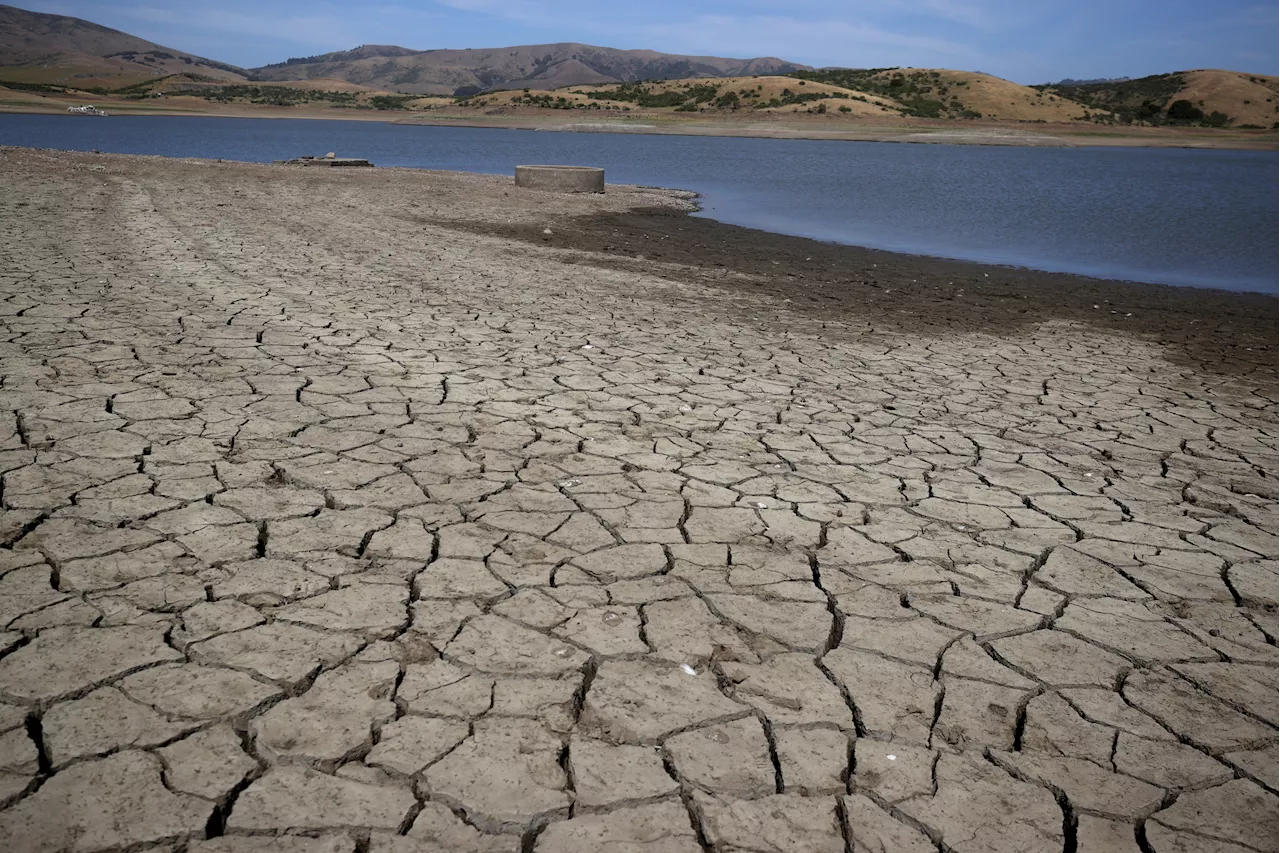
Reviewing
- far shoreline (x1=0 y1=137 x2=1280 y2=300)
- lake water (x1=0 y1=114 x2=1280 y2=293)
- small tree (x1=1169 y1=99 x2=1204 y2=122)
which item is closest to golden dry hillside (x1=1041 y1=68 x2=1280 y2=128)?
small tree (x1=1169 y1=99 x2=1204 y2=122)

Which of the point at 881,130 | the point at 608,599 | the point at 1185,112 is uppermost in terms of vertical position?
the point at 1185,112

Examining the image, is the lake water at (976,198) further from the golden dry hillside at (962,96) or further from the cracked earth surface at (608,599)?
the golden dry hillside at (962,96)

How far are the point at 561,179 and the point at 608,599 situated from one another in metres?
15.1

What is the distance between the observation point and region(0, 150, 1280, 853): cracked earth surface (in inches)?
78.3

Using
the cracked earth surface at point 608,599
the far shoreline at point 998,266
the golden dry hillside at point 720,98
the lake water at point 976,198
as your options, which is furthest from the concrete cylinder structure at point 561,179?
the golden dry hillside at point 720,98

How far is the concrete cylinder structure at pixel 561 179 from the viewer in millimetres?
16984

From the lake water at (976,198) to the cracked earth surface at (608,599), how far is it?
849 cm

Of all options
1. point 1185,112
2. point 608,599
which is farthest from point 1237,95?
point 608,599

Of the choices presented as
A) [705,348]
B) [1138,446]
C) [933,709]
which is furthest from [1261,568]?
[705,348]

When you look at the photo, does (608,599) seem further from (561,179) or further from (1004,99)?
(1004,99)

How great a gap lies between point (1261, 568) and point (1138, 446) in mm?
1409

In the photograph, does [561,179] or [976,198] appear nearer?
[561,179]

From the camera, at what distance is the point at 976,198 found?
21.4 m

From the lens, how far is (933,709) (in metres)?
2.38
